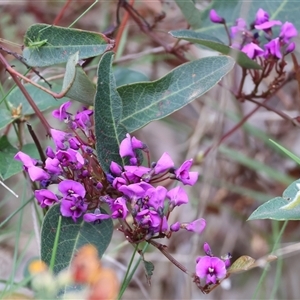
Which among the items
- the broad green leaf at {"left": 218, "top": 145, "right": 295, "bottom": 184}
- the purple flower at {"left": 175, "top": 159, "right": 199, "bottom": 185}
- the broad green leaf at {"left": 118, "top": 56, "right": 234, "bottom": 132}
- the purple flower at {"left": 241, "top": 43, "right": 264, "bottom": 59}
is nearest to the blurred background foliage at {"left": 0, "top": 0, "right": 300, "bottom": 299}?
the broad green leaf at {"left": 218, "top": 145, "right": 295, "bottom": 184}

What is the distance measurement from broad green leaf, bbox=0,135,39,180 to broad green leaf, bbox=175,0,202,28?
42 cm

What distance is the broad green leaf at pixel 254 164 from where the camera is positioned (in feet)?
5.14

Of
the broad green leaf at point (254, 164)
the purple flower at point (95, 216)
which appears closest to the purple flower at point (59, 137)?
the purple flower at point (95, 216)

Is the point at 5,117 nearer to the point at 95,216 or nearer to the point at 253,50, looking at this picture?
the point at 95,216

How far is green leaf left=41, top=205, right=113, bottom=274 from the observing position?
778 millimetres

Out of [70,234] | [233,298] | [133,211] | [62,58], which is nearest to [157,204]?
[133,211]

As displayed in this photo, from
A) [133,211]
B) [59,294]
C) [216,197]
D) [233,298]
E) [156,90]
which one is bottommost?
[233,298]

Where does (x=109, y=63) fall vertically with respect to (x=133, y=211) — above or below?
above

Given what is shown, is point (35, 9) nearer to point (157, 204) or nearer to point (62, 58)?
point (62, 58)

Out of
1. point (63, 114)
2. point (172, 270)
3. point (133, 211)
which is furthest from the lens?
point (172, 270)

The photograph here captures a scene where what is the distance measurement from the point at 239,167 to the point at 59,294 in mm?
1056

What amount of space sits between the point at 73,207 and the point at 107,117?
139 millimetres

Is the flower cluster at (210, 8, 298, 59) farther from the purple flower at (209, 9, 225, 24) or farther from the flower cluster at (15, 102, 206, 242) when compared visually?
the flower cluster at (15, 102, 206, 242)

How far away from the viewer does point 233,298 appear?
1721mm
